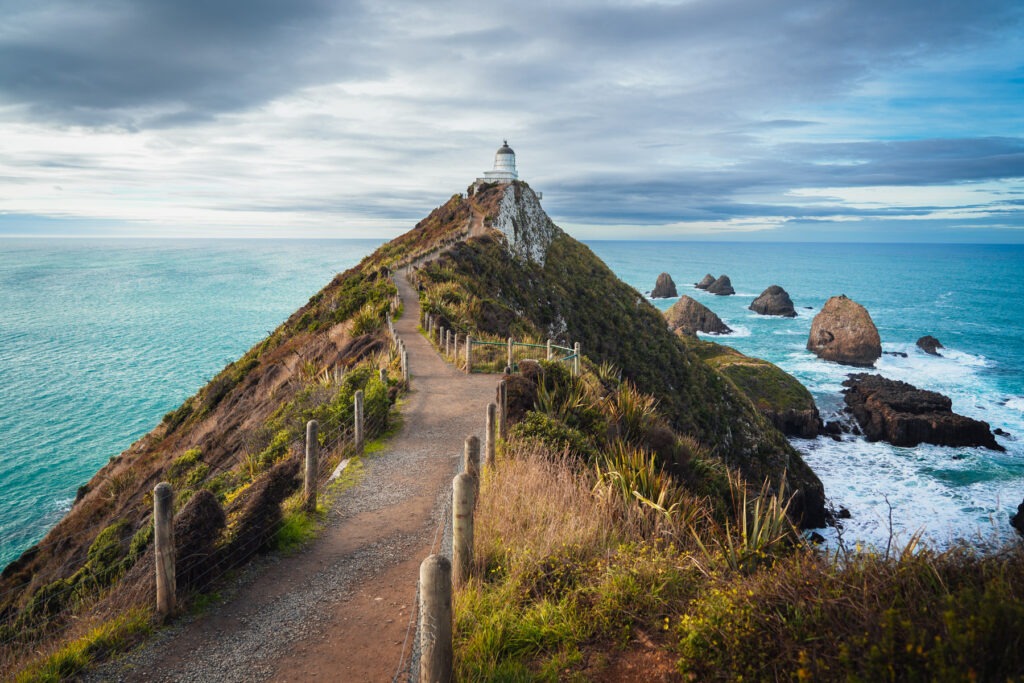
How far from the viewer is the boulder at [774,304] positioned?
99900 mm

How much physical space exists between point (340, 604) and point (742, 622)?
4.15 m

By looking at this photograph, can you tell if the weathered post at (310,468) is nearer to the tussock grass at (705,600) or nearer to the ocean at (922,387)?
the tussock grass at (705,600)

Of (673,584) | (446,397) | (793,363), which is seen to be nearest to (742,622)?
(673,584)

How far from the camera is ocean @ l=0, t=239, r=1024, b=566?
1225 inches

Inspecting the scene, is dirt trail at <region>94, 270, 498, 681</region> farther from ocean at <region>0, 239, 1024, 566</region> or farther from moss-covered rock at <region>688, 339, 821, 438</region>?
A: moss-covered rock at <region>688, 339, 821, 438</region>

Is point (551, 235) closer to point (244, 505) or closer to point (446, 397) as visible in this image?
point (446, 397)

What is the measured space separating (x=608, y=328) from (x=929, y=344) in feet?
176

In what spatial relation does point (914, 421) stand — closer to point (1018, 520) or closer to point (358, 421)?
point (1018, 520)

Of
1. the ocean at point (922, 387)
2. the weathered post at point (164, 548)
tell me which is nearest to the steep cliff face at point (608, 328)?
the ocean at point (922, 387)

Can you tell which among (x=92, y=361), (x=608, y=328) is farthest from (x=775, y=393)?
(x=92, y=361)

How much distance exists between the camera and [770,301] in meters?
101

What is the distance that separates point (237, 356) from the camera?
2613 inches

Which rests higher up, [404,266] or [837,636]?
[404,266]

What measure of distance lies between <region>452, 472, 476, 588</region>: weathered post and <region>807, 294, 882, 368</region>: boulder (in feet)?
224
